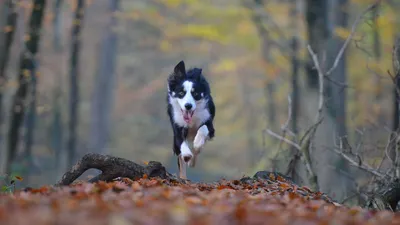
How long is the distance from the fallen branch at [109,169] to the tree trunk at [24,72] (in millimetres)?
8758

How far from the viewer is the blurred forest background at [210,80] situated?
52.6 ft

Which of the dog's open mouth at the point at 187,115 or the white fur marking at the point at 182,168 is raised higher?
the dog's open mouth at the point at 187,115

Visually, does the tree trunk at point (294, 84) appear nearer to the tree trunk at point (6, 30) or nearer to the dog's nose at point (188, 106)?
the dog's nose at point (188, 106)

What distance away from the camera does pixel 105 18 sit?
28.5 m

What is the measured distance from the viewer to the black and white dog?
9.92 metres

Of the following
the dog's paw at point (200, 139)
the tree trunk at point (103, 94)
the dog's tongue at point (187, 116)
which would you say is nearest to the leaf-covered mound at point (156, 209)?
the dog's paw at point (200, 139)

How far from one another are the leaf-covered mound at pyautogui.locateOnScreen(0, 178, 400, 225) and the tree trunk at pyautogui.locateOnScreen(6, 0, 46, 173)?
9621 millimetres

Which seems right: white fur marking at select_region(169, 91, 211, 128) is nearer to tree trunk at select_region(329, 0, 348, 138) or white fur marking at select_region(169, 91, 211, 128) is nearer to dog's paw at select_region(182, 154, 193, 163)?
dog's paw at select_region(182, 154, 193, 163)

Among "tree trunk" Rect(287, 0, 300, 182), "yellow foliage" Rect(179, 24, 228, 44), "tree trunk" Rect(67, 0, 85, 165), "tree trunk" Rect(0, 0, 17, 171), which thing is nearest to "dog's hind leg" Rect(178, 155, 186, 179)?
"tree trunk" Rect(287, 0, 300, 182)

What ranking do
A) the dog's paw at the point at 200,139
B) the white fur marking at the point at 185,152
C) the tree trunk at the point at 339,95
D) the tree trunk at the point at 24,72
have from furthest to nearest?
the tree trunk at the point at 339,95
the tree trunk at the point at 24,72
the dog's paw at the point at 200,139
the white fur marking at the point at 185,152

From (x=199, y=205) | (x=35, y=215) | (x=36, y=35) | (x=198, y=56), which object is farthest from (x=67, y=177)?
(x=198, y=56)

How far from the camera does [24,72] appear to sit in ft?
53.1

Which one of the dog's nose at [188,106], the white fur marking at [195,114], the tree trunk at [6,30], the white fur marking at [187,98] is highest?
the tree trunk at [6,30]

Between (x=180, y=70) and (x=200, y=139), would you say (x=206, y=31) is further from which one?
(x=200, y=139)
